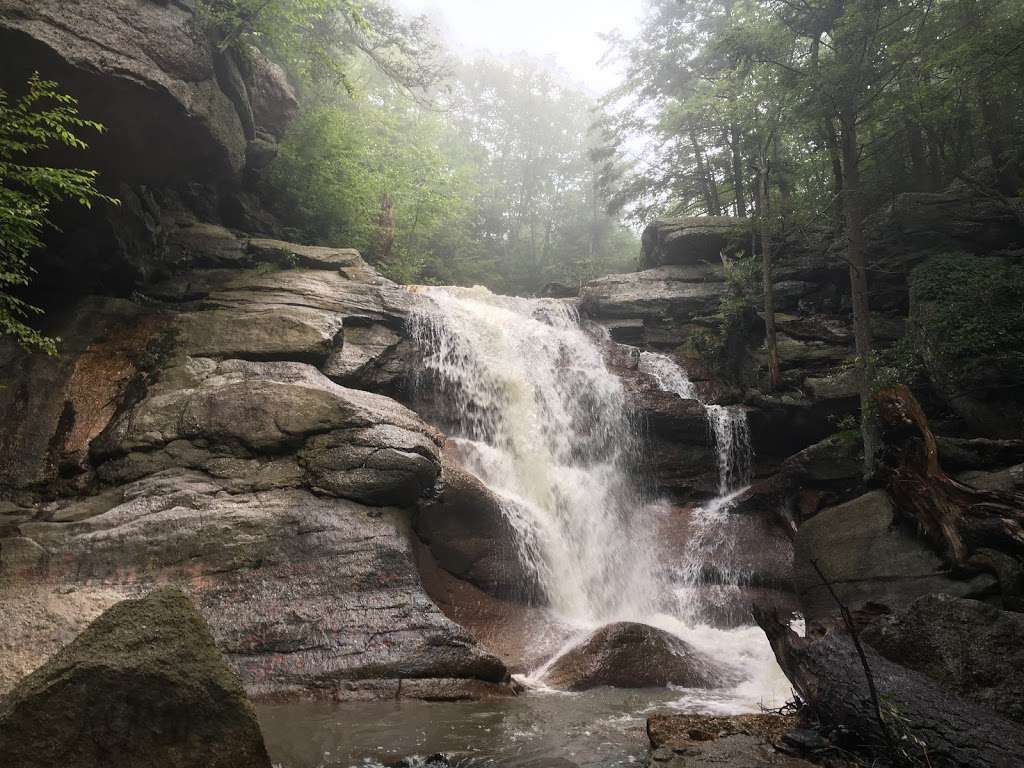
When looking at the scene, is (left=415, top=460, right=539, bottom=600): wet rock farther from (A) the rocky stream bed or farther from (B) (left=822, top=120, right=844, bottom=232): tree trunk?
(B) (left=822, top=120, right=844, bottom=232): tree trunk

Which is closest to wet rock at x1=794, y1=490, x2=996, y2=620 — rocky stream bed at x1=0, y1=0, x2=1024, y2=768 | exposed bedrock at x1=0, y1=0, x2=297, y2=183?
rocky stream bed at x1=0, y1=0, x2=1024, y2=768

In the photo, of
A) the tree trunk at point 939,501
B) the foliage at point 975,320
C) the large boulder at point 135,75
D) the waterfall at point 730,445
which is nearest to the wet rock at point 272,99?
the large boulder at point 135,75

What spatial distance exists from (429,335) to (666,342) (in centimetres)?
770

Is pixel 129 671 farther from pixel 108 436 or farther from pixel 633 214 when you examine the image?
pixel 633 214

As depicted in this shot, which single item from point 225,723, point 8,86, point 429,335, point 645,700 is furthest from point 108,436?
point 645,700

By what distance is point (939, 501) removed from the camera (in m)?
8.94

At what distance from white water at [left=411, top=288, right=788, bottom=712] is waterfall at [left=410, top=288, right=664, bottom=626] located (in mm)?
27

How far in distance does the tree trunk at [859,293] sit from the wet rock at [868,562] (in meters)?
1.52

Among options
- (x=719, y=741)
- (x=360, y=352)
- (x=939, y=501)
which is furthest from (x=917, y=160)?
(x=719, y=741)

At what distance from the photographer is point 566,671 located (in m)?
7.71

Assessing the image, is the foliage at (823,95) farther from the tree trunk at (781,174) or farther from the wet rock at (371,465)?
the wet rock at (371,465)

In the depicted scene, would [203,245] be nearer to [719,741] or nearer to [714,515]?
[714,515]

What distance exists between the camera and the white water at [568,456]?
10734 mm

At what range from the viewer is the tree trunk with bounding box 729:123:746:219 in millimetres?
21877
